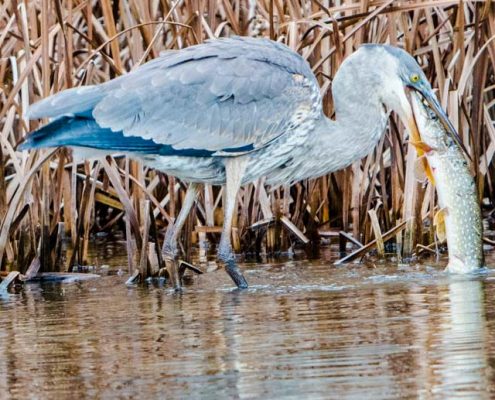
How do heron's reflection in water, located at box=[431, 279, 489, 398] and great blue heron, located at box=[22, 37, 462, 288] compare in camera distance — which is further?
great blue heron, located at box=[22, 37, 462, 288]

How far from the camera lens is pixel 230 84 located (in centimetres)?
646

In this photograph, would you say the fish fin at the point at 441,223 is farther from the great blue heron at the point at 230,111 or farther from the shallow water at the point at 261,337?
the great blue heron at the point at 230,111

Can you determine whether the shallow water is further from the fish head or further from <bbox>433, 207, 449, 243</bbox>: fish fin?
the fish head

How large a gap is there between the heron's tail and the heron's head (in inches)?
47.5

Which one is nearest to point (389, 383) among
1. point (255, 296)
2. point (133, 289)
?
point (255, 296)

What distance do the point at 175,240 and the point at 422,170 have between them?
4.50 feet

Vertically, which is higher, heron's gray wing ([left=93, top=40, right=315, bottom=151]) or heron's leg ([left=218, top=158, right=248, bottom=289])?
heron's gray wing ([left=93, top=40, right=315, bottom=151])

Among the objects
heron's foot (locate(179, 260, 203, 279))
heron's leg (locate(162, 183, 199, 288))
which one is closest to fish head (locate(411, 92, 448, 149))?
heron's leg (locate(162, 183, 199, 288))

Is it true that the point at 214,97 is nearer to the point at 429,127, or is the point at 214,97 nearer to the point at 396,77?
the point at 396,77

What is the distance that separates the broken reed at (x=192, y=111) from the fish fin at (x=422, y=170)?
401 mm

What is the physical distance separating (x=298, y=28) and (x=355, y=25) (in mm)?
351

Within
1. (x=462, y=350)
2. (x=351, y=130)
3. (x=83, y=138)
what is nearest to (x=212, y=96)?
(x=83, y=138)

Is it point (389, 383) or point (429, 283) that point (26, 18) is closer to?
point (429, 283)

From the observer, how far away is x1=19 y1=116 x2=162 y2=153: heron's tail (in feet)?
20.0
